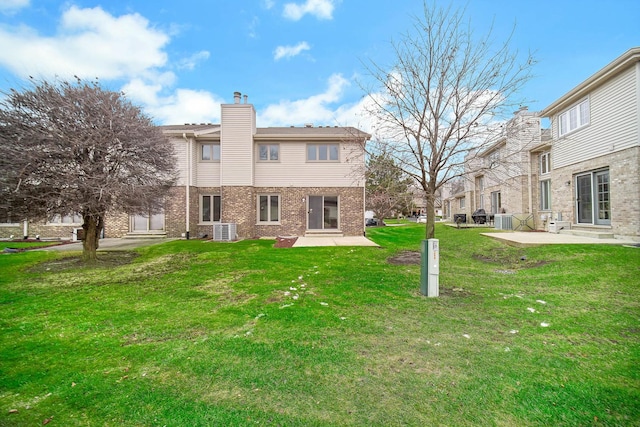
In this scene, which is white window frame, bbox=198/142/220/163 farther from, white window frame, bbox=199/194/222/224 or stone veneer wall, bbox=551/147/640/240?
stone veneer wall, bbox=551/147/640/240

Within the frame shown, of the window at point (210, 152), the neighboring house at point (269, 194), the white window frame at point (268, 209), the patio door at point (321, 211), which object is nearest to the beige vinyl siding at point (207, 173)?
the neighboring house at point (269, 194)

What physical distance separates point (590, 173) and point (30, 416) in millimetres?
17066

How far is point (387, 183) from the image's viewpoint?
7.00 metres

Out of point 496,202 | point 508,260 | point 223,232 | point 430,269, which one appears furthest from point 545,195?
point 223,232

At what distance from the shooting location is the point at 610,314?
4312 millimetres

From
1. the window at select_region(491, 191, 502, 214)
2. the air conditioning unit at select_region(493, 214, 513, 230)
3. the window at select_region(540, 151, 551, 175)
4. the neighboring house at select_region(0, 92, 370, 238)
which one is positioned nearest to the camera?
the neighboring house at select_region(0, 92, 370, 238)

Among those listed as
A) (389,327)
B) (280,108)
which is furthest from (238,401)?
(280,108)

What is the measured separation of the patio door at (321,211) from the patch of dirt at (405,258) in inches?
244

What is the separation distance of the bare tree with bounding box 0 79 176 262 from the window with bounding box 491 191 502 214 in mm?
23517

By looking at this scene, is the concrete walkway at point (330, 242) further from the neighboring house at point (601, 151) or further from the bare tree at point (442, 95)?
the neighboring house at point (601, 151)

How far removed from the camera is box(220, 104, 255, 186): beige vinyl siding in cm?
1511

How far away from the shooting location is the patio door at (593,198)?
1133 cm

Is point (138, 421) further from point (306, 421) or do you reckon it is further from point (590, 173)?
point (590, 173)

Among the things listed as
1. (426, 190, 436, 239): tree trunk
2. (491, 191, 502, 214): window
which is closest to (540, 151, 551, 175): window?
(491, 191, 502, 214): window
